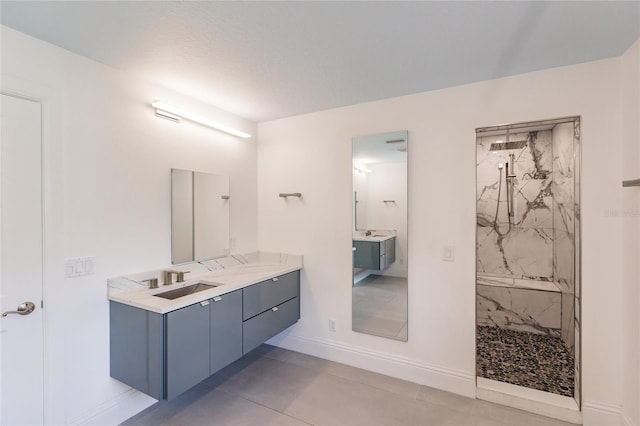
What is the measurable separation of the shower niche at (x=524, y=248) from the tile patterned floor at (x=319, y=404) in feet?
2.59

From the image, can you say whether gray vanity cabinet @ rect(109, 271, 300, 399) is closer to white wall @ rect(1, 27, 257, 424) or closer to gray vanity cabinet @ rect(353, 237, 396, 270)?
white wall @ rect(1, 27, 257, 424)

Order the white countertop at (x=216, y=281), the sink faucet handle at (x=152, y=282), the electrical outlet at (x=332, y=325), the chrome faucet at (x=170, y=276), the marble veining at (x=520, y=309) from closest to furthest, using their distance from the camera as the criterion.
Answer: the white countertop at (x=216, y=281) → the sink faucet handle at (x=152, y=282) → the chrome faucet at (x=170, y=276) → the electrical outlet at (x=332, y=325) → the marble veining at (x=520, y=309)

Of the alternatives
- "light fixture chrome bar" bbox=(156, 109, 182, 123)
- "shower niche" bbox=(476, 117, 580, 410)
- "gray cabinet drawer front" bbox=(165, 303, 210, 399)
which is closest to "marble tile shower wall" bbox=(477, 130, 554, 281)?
"shower niche" bbox=(476, 117, 580, 410)

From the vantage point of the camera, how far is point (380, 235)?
2.84 m

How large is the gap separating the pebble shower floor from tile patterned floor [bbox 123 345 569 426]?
0.39 metres

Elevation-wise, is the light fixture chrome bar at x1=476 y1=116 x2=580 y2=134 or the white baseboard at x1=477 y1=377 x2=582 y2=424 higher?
the light fixture chrome bar at x1=476 y1=116 x2=580 y2=134

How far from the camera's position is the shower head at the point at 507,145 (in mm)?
3600

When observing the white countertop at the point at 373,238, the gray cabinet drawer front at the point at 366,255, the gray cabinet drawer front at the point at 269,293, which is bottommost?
the gray cabinet drawer front at the point at 269,293

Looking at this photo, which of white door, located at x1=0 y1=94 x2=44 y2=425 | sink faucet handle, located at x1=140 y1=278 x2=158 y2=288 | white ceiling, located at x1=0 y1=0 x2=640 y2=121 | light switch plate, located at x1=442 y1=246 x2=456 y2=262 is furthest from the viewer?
light switch plate, located at x1=442 y1=246 x2=456 y2=262

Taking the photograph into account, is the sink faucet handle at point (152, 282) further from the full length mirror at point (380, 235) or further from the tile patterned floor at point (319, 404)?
the full length mirror at point (380, 235)

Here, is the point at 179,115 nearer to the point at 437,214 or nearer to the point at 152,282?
the point at 152,282

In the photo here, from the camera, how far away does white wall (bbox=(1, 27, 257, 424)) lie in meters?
1.81

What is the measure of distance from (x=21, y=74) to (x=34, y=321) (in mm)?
1448

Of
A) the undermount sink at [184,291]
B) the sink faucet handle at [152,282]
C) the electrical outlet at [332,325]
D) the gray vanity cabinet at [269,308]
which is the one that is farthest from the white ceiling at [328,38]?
the electrical outlet at [332,325]
